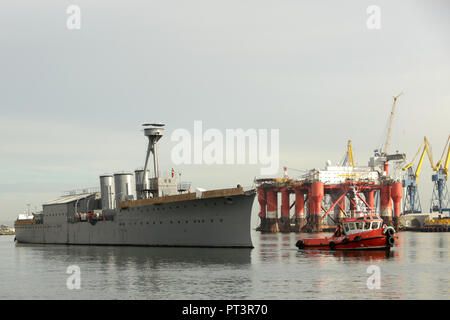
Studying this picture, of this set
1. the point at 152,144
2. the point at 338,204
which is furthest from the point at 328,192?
the point at 152,144

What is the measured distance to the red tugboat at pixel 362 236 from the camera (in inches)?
2263

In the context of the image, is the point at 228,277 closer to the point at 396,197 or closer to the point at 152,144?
the point at 152,144

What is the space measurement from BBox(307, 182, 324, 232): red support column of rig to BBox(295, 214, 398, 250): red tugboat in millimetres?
88979

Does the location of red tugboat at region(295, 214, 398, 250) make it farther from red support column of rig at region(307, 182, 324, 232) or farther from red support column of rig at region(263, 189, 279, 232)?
red support column of rig at region(263, 189, 279, 232)

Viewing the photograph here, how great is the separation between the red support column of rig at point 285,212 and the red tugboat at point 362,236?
341 feet

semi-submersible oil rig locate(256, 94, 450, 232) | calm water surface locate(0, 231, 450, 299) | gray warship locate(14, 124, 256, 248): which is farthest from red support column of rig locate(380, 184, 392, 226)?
calm water surface locate(0, 231, 450, 299)

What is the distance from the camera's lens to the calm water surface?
32.6 metres

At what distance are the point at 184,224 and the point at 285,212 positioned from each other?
107 meters

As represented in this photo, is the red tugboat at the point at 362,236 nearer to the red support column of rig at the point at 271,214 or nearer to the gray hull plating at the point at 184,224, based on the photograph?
the gray hull plating at the point at 184,224

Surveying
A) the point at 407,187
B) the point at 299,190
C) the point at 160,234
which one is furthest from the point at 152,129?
the point at 407,187

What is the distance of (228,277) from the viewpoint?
3894 centimetres

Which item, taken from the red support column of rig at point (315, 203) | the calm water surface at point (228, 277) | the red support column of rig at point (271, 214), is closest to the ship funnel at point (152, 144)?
the calm water surface at point (228, 277)
